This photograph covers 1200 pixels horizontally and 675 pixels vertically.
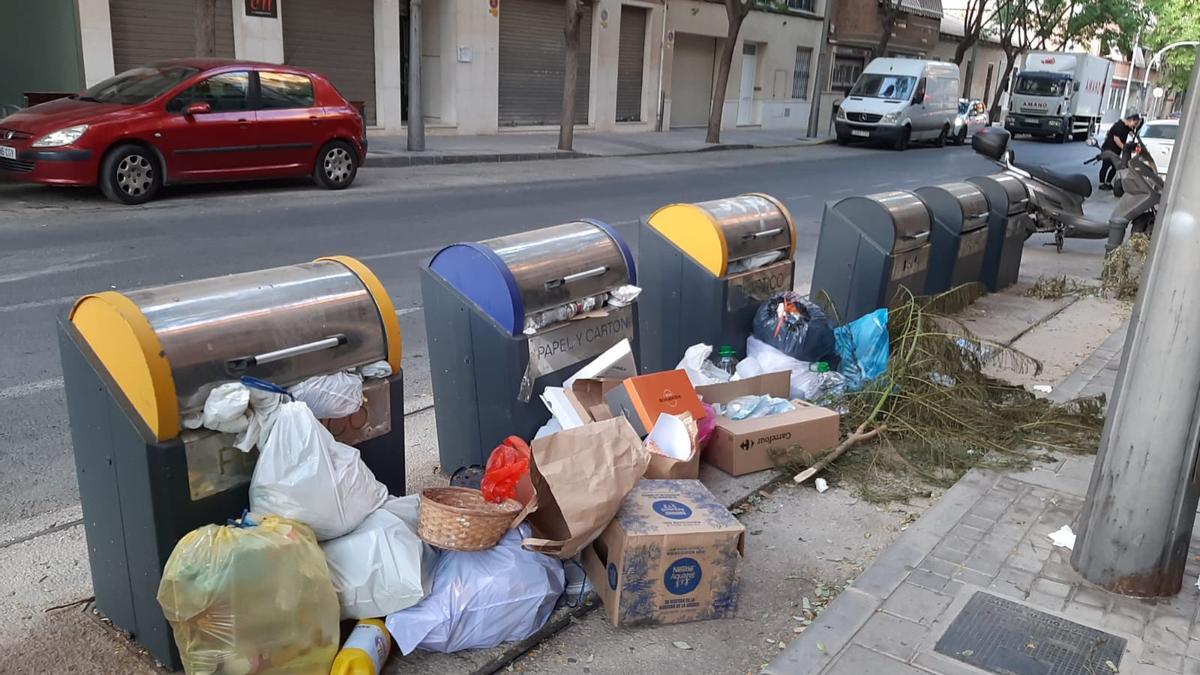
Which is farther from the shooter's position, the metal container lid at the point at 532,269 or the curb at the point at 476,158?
the curb at the point at 476,158

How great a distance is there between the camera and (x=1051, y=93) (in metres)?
34.7

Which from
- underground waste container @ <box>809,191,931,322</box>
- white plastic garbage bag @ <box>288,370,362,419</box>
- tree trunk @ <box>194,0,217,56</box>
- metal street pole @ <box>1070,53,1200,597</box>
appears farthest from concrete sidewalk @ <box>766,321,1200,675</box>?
tree trunk @ <box>194,0,217,56</box>

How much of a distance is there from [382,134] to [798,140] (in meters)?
13.3

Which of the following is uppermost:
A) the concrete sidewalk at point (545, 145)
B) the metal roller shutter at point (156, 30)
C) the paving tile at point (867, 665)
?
the metal roller shutter at point (156, 30)

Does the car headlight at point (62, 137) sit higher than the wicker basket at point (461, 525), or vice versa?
the car headlight at point (62, 137)

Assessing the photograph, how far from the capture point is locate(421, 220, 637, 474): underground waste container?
386cm

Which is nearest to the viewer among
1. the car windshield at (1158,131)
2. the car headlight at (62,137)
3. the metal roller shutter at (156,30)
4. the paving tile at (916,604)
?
the paving tile at (916,604)

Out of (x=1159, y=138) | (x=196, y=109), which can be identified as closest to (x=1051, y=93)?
(x=1159, y=138)

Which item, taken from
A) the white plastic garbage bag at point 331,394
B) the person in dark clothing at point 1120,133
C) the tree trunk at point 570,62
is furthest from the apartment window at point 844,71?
the white plastic garbage bag at point 331,394

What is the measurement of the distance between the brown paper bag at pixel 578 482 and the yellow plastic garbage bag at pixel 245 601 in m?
0.74

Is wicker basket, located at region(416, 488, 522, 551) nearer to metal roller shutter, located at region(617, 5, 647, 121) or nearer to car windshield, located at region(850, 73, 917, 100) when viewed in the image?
metal roller shutter, located at region(617, 5, 647, 121)

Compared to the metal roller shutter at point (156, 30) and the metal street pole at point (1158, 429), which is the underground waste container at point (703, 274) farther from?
the metal roller shutter at point (156, 30)

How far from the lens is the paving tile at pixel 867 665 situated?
2969mm

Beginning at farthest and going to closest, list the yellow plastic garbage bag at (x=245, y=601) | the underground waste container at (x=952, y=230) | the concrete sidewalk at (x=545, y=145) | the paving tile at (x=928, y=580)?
the concrete sidewalk at (x=545, y=145)
the underground waste container at (x=952, y=230)
the paving tile at (x=928, y=580)
the yellow plastic garbage bag at (x=245, y=601)
